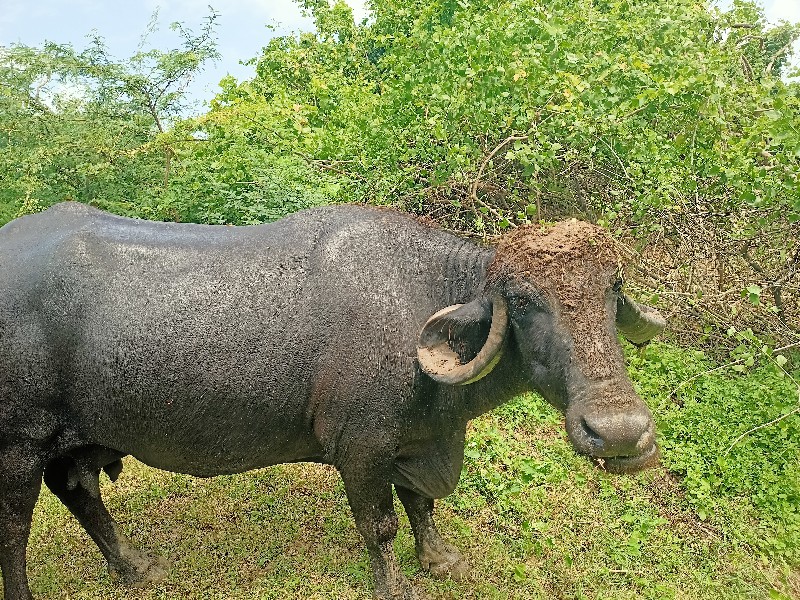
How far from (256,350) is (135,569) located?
172cm

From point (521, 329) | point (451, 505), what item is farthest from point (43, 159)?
point (521, 329)

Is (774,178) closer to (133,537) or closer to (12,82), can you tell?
(133,537)

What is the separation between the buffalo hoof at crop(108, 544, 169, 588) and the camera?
3.91m

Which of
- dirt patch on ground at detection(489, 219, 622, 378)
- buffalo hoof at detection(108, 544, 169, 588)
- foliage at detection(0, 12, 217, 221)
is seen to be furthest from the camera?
foliage at detection(0, 12, 217, 221)

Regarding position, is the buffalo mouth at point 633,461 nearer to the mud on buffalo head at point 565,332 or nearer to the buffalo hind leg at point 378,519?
the mud on buffalo head at point 565,332

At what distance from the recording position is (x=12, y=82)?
27.0 ft

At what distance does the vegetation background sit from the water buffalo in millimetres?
817

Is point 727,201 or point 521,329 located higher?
point 521,329

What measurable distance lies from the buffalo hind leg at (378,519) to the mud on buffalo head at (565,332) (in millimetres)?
709

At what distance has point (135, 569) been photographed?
393 centimetres

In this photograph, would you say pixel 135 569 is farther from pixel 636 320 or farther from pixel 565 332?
pixel 636 320

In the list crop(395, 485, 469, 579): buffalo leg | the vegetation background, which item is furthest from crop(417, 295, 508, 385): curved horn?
crop(395, 485, 469, 579): buffalo leg

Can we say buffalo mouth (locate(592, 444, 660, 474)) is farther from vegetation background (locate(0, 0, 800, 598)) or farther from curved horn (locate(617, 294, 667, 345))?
vegetation background (locate(0, 0, 800, 598))

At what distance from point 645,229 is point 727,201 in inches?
24.0
